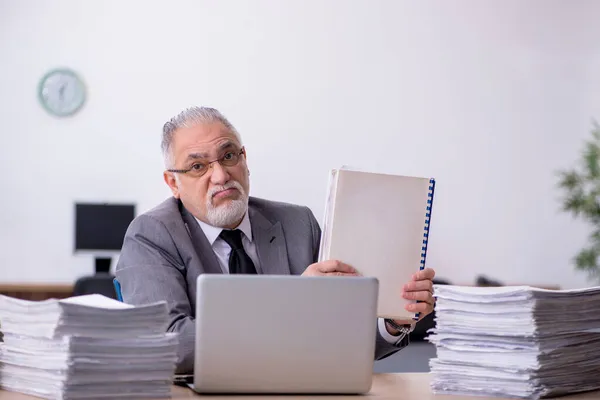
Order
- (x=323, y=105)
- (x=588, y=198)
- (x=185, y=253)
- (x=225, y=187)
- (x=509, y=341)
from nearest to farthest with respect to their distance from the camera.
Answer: (x=509, y=341) → (x=185, y=253) → (x=225, y=187) → (x=588, y=198) → (x=323, y=105)

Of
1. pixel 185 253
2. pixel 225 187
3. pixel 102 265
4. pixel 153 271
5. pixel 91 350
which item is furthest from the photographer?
pixel 102 265

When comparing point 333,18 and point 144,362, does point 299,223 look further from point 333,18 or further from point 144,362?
point 333,18

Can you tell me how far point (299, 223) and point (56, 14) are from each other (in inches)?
175

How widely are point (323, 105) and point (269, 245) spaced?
14.2 ft

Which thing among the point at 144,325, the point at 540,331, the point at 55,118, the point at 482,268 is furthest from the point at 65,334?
the point at 482,268

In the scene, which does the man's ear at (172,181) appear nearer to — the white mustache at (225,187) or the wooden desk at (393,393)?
the white mustache at (225,187)

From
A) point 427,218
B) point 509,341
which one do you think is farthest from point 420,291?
point 509,341

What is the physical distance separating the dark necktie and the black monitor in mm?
3871

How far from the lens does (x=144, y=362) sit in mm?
1533

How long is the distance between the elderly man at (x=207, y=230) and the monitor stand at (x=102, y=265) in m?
3.88

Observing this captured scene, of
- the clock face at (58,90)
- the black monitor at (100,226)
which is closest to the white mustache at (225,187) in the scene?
the black monitor at (100,226)

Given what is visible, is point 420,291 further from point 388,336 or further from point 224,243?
point 224,243

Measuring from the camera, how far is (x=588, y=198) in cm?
616

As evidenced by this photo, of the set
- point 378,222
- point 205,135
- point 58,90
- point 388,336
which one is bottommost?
point 388,336
